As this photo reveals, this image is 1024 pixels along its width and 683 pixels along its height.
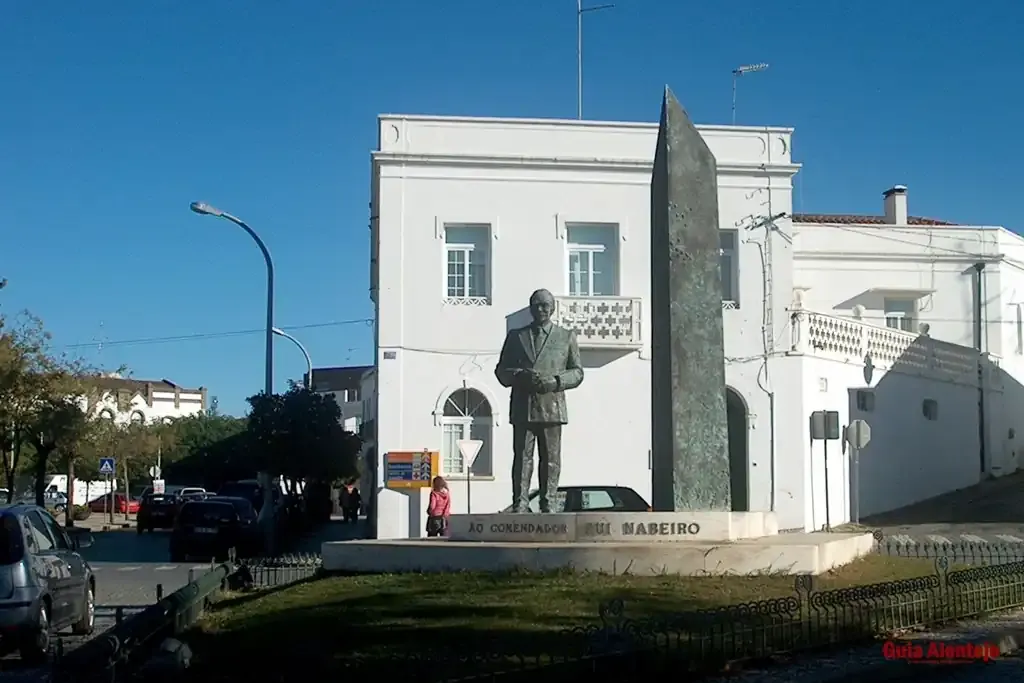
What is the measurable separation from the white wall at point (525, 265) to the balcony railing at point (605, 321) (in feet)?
1.06

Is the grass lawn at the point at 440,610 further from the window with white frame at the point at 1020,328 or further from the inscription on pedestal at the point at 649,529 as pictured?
the window with white frame at the point at 1020,328

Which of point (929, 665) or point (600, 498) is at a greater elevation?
point (600, 498)

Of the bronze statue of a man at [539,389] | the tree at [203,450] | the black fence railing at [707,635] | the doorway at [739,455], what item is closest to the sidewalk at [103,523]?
the tree at [203,450]

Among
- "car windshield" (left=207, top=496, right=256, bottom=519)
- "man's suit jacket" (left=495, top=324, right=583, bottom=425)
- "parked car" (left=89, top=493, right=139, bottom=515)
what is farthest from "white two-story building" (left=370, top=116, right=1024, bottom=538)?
"parked car" (left=89, top=493, right=139, bottom=515)

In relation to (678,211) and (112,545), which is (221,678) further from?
(112,545)

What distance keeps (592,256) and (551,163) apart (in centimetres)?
226

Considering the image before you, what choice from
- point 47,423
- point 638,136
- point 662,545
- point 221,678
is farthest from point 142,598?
point 47,423

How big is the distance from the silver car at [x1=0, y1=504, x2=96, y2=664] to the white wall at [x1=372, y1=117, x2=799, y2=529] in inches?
551

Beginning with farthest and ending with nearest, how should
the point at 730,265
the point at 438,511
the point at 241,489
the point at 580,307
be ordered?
the point at 241,489 → the point at 730,265 → the point at 580,307 → the point at 438,511

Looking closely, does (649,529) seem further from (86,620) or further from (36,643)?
(86,620)

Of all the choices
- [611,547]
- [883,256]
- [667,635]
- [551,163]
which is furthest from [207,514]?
[667,635]

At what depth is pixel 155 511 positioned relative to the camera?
138ft

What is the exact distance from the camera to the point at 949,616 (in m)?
11.2

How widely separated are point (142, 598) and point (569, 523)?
8.85 meters
